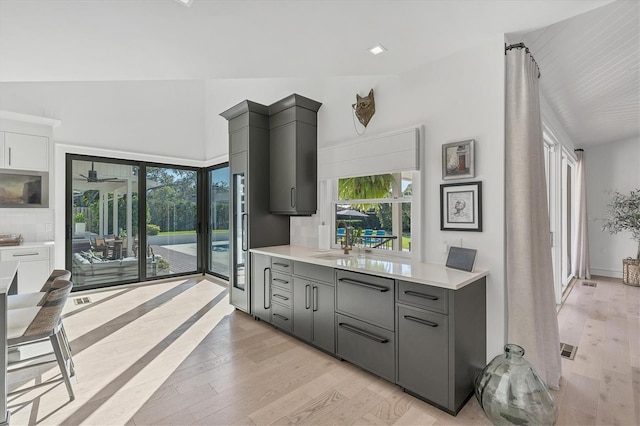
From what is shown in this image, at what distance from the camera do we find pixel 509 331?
2270mm

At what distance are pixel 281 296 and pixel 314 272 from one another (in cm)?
65

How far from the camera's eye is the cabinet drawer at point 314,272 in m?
2.79

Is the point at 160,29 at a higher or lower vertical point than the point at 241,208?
higher

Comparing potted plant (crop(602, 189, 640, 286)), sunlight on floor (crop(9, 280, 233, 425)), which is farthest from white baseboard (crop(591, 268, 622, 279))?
sunlight on floor (crop(9, 280, 233, 425))

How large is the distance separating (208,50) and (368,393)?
2.92 meters

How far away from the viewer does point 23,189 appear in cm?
411

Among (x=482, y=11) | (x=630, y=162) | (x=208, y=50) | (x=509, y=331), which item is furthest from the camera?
(x=630, y=162)

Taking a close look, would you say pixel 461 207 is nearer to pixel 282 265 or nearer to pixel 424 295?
pixel 424 295

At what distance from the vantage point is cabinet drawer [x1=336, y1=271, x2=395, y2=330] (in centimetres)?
231

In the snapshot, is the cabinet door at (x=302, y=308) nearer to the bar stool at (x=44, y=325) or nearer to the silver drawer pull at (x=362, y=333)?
the silver drawer pull at (x=362, y=333)

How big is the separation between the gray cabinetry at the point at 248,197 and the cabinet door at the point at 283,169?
0.36 feet

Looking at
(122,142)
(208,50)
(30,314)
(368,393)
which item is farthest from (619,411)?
(122,142)

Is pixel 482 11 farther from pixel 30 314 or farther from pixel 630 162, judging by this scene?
pixel 630 162

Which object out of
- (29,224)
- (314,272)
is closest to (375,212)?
(314,272)
